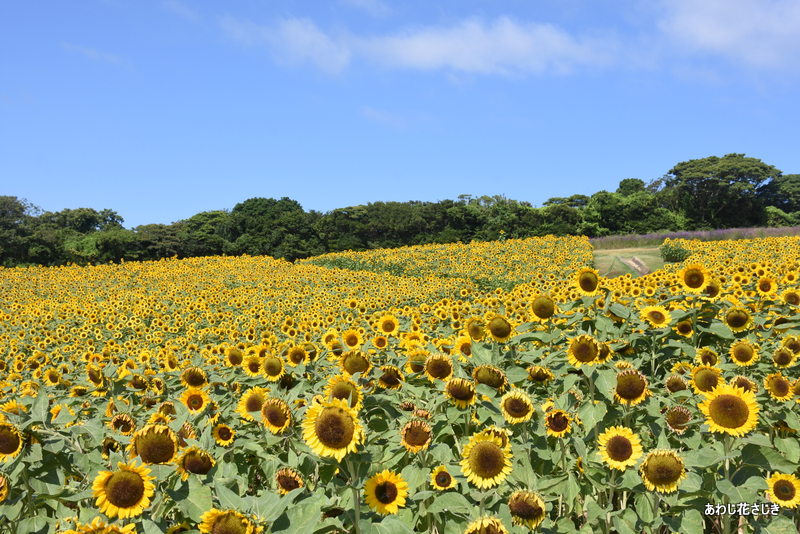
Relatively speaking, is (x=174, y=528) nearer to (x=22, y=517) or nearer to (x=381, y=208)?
(x=22, y=517)

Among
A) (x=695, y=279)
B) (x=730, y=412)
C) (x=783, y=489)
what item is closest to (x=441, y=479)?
(x=730, y=412)

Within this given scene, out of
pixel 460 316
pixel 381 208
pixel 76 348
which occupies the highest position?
pixel 381 208

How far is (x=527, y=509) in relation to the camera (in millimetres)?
1944

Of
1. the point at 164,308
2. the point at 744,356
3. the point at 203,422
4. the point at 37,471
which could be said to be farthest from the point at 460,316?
the point at 164,308

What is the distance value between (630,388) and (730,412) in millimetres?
394

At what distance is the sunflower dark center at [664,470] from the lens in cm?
200

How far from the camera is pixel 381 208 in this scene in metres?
53.0

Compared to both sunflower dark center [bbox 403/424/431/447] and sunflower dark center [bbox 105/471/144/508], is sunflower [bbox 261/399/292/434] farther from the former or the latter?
sunflower dark center [bbox 105/471/144/508]

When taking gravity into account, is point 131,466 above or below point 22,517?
above

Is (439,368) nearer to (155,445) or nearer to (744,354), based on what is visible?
(155,445)

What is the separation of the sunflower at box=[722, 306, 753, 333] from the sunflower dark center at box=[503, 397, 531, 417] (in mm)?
2067

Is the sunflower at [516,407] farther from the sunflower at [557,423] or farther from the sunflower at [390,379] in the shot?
the sunflower at [390,379]

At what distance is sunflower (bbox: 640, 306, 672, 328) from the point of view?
10.9 ft

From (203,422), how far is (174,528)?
1.16 m
